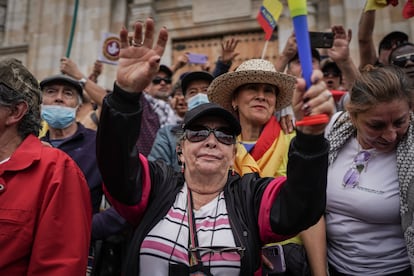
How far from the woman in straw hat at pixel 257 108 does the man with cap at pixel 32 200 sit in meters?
1.01

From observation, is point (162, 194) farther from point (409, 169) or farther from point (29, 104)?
point (409, 169)

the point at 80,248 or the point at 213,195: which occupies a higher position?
the point at 213,195

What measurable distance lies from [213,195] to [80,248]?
0.65 meters

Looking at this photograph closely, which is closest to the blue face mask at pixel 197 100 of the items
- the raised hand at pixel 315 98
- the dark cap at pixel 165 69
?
the dark cap at pixel 165 69

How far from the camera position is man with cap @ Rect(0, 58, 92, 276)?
5.49 ft

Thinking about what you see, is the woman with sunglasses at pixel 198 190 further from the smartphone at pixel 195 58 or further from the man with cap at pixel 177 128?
the smartphone at pixel 195 58

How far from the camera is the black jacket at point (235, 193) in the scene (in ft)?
5.09

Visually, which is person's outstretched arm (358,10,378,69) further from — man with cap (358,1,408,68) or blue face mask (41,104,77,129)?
blue face mask (41,104,77,129)

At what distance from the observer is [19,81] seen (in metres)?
1.96

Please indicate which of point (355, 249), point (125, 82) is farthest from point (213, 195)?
point (355, 249)

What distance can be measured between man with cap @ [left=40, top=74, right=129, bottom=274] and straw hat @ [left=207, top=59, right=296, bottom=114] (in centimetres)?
99

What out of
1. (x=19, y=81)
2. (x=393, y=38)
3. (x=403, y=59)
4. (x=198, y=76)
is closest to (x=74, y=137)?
(x=19, y=81)

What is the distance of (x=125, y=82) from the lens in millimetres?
1606

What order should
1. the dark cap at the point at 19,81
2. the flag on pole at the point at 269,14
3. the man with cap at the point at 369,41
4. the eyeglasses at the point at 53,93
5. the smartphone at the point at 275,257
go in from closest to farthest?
the dark cap at the point at 19,81 < the smartphone at the point at 275,257 < the eyeglasses at the point at 53,93 < the man with cap at the point at 369,41 < the flag on pole at the point at 269,14
